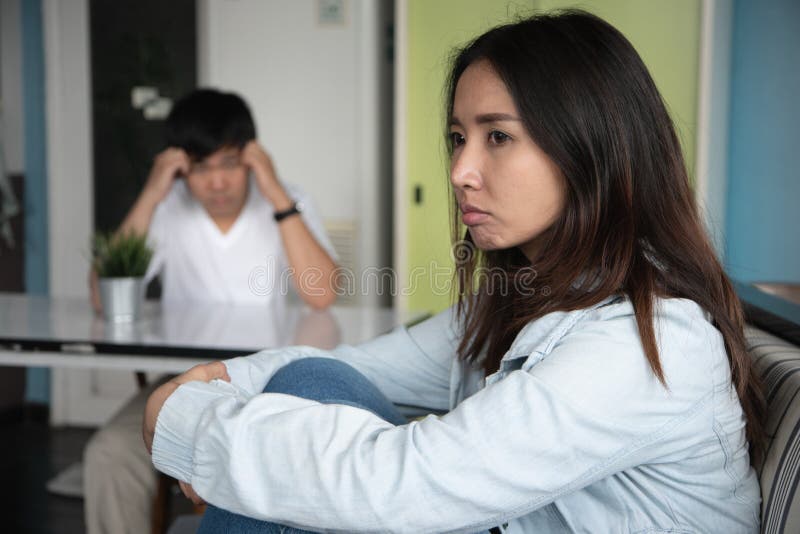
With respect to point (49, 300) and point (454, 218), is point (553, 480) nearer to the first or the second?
point (454, 218)

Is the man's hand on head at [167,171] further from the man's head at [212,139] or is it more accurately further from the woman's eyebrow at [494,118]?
the woman's eyebrow at [494,118]

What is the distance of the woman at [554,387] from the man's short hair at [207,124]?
1399 millimetres

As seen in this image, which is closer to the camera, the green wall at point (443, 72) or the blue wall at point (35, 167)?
the green wall at point (443, 72)

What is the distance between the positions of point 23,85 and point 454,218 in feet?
10.4

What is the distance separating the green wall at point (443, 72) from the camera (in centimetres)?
296

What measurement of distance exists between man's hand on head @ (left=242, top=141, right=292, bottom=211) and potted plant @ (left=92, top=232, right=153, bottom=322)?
51cm

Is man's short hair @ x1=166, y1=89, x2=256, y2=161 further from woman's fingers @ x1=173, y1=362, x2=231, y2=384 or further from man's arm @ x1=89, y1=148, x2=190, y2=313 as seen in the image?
woman's fingers @ x1=173, y1=362, x2=231, y2=384

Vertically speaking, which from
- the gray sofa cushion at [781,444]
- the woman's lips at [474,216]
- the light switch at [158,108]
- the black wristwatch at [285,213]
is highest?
the light switch at [158,108]

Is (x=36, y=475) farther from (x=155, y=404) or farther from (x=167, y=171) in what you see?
(x=155, y=404)

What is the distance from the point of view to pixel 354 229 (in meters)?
3.46

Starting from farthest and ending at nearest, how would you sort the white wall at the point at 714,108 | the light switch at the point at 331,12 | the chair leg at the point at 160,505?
the light switch at the point at 331,12
the white wall at the point at 714,108
the chair leg at the point at 160,505

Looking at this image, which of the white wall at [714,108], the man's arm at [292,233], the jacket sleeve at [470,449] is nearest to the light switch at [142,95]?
the man's arm at [292,233]

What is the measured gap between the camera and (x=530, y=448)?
81cm

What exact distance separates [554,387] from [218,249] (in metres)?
1.91
